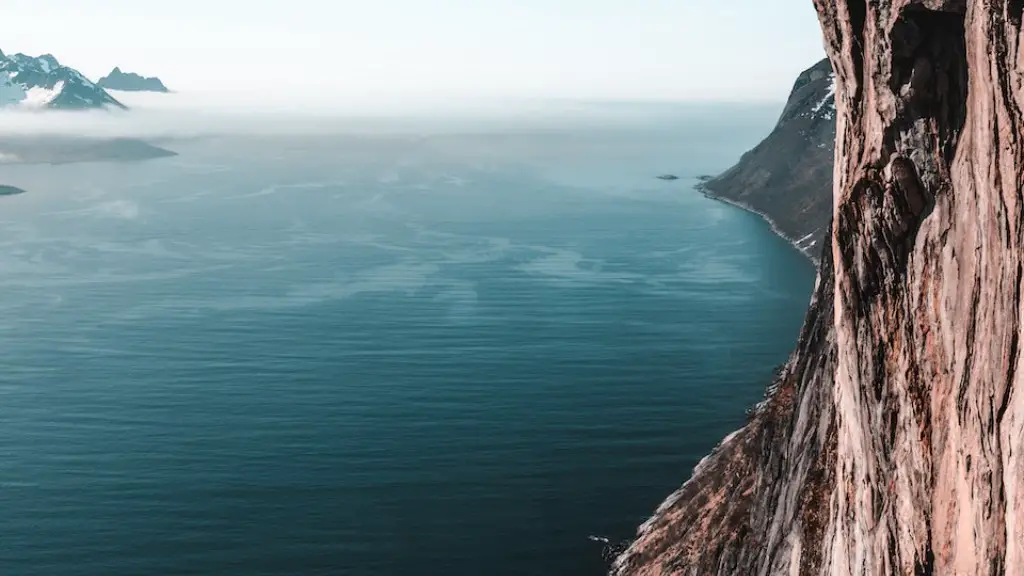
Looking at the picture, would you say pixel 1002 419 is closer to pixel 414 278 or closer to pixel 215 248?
pixel 414 278

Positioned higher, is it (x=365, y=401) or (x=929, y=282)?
(x=929, y=282)

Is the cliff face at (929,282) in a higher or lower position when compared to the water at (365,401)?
higher

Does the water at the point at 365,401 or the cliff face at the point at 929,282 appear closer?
the cliff face at the point at 929,282

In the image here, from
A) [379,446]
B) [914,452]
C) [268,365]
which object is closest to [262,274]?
[268,365]

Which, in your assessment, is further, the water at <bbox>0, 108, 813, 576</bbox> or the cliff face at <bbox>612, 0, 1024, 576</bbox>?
the water at <bbox>0, 108, 813, 576</bbox>

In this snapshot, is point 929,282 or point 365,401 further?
point 365,401
